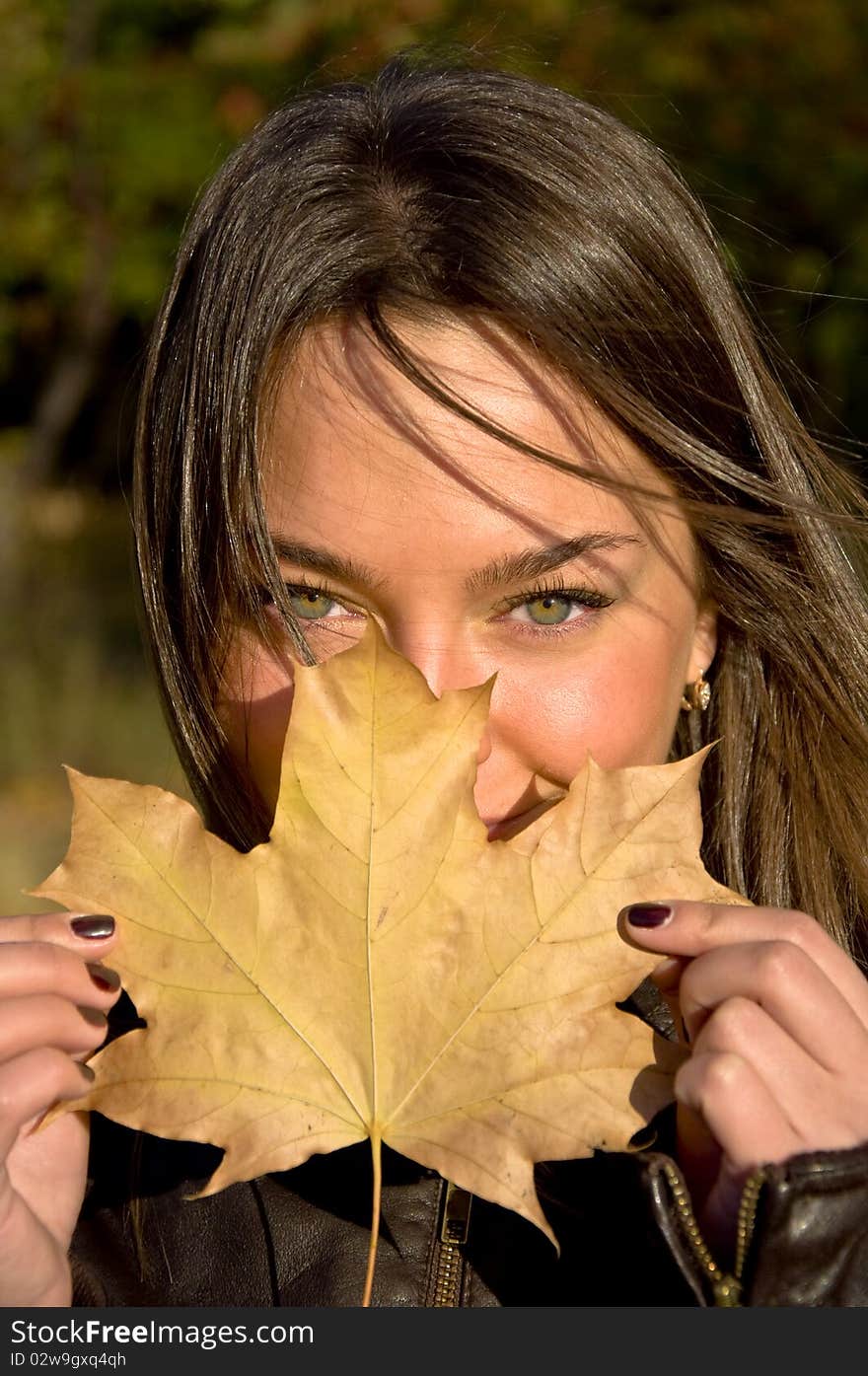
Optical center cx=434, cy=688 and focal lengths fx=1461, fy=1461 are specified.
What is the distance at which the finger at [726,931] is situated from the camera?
1271 millimetres

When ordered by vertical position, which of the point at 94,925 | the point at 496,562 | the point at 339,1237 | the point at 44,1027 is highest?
the point at 496,562

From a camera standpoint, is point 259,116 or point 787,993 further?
point 259,116

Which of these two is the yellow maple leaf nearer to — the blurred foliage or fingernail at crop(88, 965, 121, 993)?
fingernail at crop(88, 965, 121, 993)

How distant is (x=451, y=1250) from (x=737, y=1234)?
1.44ft

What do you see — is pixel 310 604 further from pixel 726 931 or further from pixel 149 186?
pixel 149 186

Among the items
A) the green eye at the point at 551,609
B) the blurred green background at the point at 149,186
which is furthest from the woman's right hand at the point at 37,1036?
the blurred green background at the point at 149,186

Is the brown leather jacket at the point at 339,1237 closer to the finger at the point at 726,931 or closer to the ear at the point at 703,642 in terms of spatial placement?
the finger at the point at 726,931

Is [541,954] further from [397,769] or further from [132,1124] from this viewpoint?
[132,1124]

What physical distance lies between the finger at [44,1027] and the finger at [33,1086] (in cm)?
1

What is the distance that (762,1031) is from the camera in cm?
127

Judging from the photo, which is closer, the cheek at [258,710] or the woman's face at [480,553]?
the woman's face at [480,553]

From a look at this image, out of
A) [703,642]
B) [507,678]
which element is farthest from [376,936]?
[703,642]

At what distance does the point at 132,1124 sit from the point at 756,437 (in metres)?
1.22

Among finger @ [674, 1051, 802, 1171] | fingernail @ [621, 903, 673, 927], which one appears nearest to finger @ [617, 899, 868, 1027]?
fingernail @ [621, 903, 673, 927]
